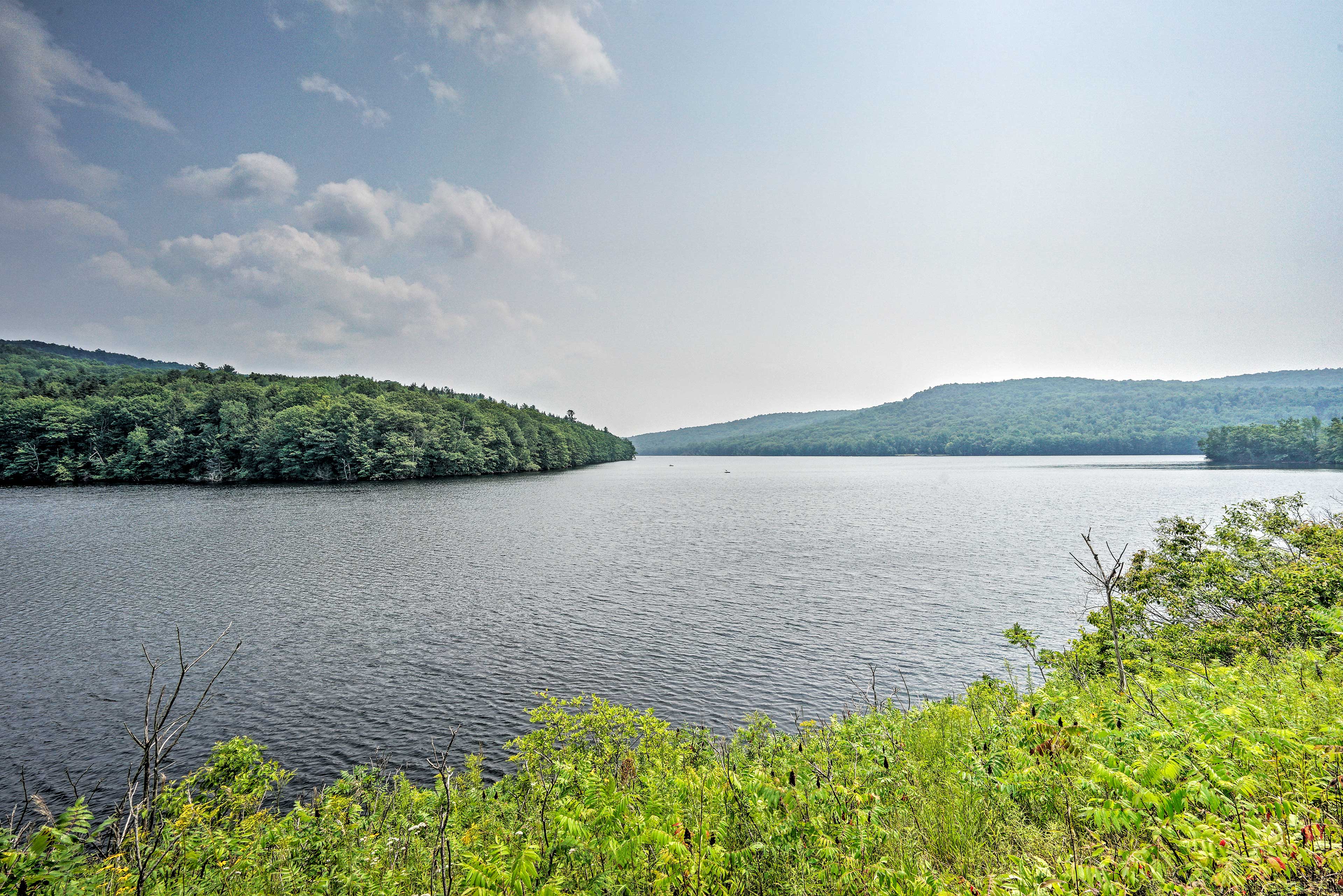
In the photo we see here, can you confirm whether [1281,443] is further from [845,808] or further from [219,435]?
[219,435]

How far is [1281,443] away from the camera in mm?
117125

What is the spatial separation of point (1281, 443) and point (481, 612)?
549 ft

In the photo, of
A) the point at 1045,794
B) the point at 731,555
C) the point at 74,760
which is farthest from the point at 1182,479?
the point at 74,760

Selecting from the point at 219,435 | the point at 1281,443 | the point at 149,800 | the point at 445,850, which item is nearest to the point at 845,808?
the point at 445,850

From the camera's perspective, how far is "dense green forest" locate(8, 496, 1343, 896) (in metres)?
3.87

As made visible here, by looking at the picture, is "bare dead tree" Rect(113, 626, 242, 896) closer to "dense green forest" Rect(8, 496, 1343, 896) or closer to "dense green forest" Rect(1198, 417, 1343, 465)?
"dense green forest" Rect(8, 496, 1343, 896)

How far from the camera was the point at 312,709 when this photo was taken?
14102mm

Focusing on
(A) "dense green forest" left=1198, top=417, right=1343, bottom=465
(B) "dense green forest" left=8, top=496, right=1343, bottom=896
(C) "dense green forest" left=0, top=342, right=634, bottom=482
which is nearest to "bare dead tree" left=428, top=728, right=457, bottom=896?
(B) "dense green forest" left=8, top=496, right=1343, bottom=896

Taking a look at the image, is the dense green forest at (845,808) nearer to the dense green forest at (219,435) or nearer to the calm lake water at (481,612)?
the calm lake water at (481,612)

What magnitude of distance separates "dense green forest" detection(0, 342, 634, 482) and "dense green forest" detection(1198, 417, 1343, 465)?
165 meters

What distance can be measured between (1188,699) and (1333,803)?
8.67ft

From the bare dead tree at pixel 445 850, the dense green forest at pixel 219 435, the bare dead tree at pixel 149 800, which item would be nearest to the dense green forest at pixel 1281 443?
the bare dead tree at pixel 445 850

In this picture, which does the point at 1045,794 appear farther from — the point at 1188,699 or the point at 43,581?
the point at 43,581

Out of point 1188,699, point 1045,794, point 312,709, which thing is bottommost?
point 312,709
